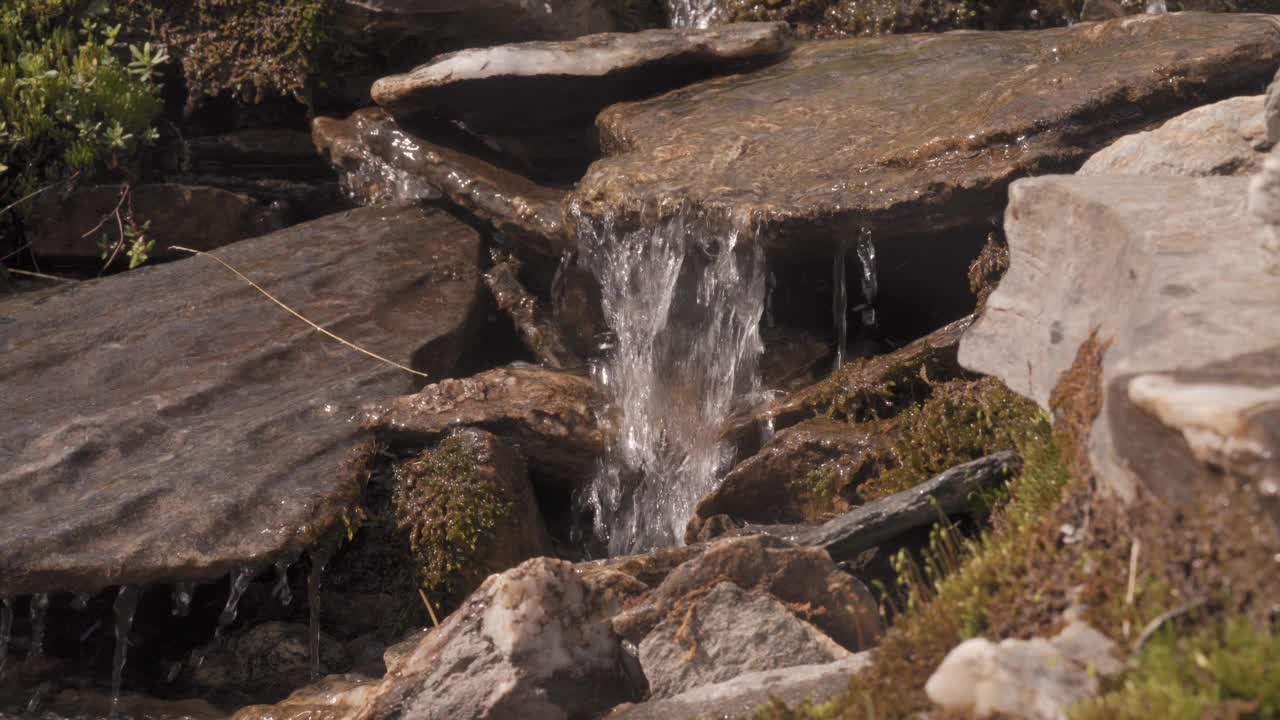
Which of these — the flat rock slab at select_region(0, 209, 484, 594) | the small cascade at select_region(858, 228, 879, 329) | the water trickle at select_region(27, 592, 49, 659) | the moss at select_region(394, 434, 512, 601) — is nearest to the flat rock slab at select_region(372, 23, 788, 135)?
the flat rock slab at select_region(0, 209, 484, 594)

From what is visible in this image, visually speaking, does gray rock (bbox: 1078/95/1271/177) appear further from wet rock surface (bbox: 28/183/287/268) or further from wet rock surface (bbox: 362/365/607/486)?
wet rock surface (bbox: 28/183/287/268)

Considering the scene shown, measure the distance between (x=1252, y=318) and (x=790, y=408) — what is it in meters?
4.16

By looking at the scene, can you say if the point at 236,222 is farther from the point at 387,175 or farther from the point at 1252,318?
the point at 1252,318

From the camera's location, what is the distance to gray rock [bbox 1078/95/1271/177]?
6.32m

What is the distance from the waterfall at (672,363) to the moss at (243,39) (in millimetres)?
4257

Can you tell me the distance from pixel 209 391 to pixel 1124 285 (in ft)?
19.1

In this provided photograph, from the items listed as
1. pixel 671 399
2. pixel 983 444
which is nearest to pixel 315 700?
pixel 671 399

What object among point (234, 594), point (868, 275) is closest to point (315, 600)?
point (234, 594)

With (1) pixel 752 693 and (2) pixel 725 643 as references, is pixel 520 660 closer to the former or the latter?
(2) pixel 725 643

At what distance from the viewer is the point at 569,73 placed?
9.99m

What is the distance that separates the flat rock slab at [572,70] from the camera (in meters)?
10.0

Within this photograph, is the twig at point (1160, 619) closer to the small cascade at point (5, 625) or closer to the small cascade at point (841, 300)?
the small cascade at point (841, 300)

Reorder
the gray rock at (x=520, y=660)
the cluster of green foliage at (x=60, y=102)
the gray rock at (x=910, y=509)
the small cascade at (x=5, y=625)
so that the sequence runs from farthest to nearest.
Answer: the cluster of green foliage at (x=60, y=102)
the small cascade at (x=5, y=625)
the gray rock at (x=910, y=509)
the gray rock at (x=520, y=660)

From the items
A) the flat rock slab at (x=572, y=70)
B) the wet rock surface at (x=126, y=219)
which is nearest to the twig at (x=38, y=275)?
the wet rock surface at (x=126, y=219)
